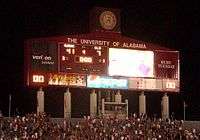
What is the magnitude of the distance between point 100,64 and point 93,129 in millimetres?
3088

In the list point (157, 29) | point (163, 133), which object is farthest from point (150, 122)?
point (157, 29)

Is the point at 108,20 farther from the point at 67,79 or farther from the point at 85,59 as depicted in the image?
the point at 67,79

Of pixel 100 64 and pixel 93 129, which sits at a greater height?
pixel 100 64

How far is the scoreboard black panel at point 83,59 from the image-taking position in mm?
27969

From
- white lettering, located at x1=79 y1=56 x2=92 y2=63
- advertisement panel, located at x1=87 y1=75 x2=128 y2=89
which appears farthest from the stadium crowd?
white lettering, located at x1=79 y1=56 x2=92 y2=63

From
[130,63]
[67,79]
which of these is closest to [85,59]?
[67,79]

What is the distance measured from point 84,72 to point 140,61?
9.30 feet

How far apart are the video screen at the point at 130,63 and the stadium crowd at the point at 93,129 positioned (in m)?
2.00

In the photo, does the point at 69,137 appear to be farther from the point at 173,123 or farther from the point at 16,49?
the point at 16,49

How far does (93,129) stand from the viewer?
2714 centimetres

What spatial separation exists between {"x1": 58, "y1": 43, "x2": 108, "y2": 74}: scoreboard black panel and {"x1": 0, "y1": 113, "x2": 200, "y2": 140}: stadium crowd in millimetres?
2137

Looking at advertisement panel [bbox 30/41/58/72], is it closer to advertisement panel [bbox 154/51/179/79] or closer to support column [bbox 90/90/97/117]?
support column [bbox 90/90/97/117]

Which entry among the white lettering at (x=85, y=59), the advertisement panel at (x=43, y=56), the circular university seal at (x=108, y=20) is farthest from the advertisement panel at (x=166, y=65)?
the advertisement panel at (x=43, y=56)

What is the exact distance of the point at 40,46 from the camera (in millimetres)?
27641
